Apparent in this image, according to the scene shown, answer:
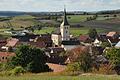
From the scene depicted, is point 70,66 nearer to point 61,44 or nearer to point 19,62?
point 19,62

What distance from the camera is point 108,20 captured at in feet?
601

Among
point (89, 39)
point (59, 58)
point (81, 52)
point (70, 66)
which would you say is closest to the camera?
point (70, 66)

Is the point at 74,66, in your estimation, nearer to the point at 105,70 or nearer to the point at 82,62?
the point at 105,70

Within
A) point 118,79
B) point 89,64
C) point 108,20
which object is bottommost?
point 108,20

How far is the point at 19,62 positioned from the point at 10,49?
4205 cm

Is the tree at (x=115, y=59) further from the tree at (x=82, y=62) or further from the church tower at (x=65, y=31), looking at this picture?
the church tower at (x=65, y=31)

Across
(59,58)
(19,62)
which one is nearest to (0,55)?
(59,58)

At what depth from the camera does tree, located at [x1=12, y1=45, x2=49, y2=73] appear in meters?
40.9

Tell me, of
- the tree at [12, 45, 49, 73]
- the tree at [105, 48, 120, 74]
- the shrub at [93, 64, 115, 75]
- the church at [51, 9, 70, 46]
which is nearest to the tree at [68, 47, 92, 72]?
the shrub at [93, 64, 115, 75]

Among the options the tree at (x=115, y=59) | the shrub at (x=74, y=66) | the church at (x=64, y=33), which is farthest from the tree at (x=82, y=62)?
the church at (x=64, y=33)

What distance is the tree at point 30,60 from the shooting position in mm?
40938

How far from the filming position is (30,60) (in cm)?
4300

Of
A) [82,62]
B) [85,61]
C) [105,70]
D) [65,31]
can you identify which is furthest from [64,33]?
[105,70]

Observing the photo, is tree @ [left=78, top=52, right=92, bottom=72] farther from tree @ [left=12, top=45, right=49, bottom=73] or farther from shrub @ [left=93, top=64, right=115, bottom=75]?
tree @ [left=12, top=45, right=49, bottom=73]
